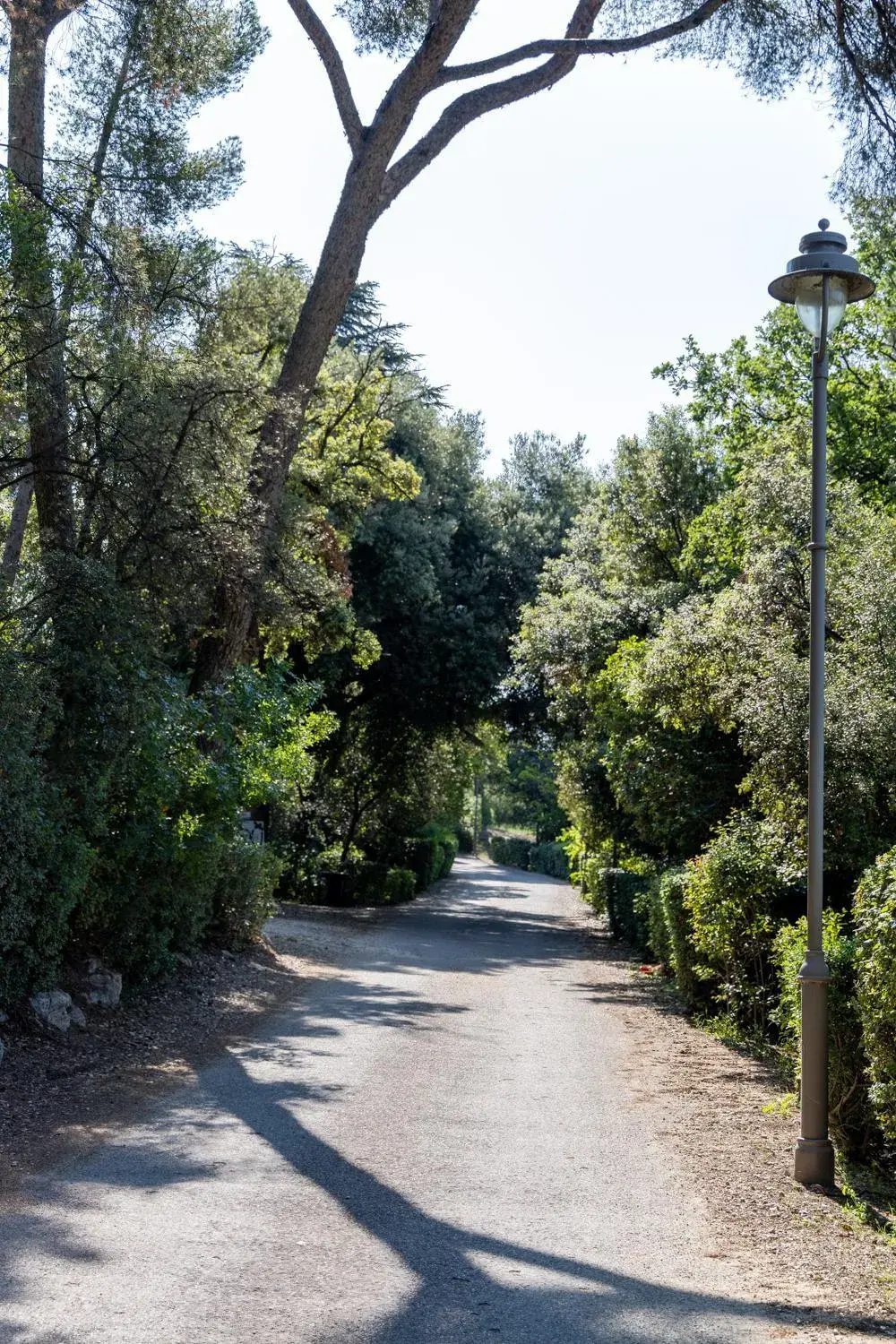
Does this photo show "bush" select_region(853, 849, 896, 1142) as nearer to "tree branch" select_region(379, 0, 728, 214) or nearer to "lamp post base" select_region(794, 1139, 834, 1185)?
"lamp post base" select_region(794, 1139, 834, 1185)

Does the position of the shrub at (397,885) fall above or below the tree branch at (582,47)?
below

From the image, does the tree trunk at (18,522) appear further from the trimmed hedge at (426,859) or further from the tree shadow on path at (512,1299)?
the trimmed hedge at (426,859)

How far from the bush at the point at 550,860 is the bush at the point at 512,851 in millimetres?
1762

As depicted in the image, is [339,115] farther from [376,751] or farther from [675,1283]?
[376,751]


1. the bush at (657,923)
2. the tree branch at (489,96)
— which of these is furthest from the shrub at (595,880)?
the tree branch at (489,96)

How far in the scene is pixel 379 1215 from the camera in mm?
6016

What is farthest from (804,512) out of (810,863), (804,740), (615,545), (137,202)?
(615,545)

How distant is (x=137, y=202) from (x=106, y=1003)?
860 cm

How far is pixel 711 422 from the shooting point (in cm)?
2758

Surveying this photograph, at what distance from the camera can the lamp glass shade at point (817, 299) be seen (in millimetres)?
7586

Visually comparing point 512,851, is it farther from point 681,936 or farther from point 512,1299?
point 512,1299

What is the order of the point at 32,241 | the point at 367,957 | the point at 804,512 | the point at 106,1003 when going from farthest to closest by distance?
the point at 367,957, the point at 804,512, the point at 106,1003, the point at 32,241

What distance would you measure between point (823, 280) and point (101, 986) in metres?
8.00

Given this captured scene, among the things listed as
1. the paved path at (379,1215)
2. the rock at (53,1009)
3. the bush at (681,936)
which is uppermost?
the bush at (681,936)
